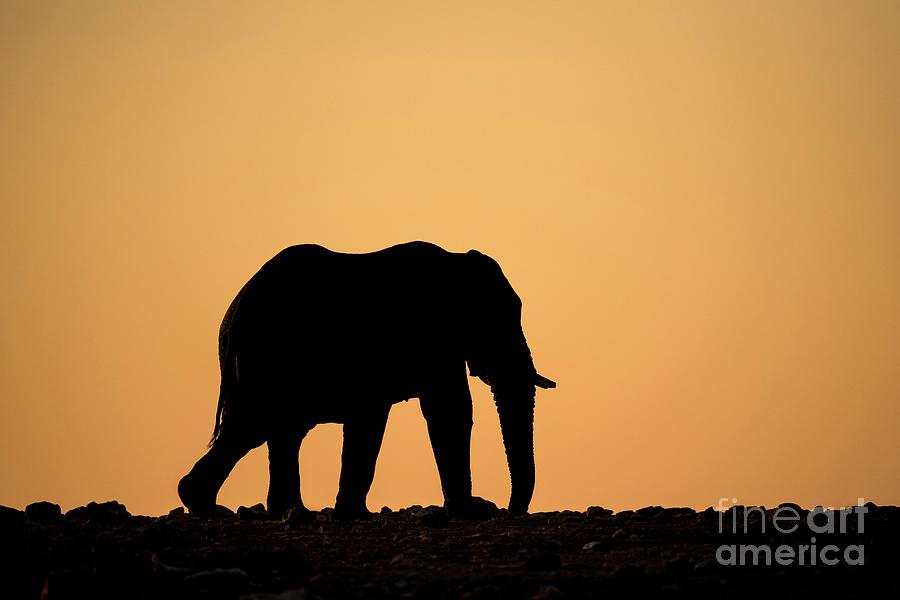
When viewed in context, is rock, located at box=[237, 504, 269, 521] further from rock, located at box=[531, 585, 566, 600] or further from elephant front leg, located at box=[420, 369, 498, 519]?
rock, located at box=[531, 585, 566, 600]

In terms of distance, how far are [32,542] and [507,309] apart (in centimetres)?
1347

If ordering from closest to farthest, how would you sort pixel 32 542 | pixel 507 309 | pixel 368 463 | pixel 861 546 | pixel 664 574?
pixel 664 574 < pixel 861 546 < pixel 32 542 < pixel 368 463 < pixel 507 309

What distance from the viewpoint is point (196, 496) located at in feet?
116

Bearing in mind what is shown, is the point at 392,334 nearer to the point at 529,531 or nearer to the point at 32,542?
the point at 529,531

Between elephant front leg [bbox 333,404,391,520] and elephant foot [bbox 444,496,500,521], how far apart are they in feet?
5.78

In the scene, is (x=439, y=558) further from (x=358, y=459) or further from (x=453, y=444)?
(x=453, y=444)

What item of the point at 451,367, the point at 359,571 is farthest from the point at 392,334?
the point at 359,571

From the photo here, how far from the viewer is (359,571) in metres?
22.5

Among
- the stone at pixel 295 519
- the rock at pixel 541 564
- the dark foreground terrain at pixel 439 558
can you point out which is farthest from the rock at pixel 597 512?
the rock at pixel 541 564

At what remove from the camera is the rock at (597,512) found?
33347mm

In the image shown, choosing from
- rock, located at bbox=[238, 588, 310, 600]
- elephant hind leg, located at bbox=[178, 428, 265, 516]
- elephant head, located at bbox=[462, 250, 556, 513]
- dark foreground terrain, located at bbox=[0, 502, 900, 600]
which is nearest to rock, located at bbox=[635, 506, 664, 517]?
dark foreground terrain, located at bbox=[0, 502, 900, 600]

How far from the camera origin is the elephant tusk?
124 feet

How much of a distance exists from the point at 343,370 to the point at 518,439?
4498mm

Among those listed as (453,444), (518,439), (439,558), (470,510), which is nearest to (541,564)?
(439,558)
